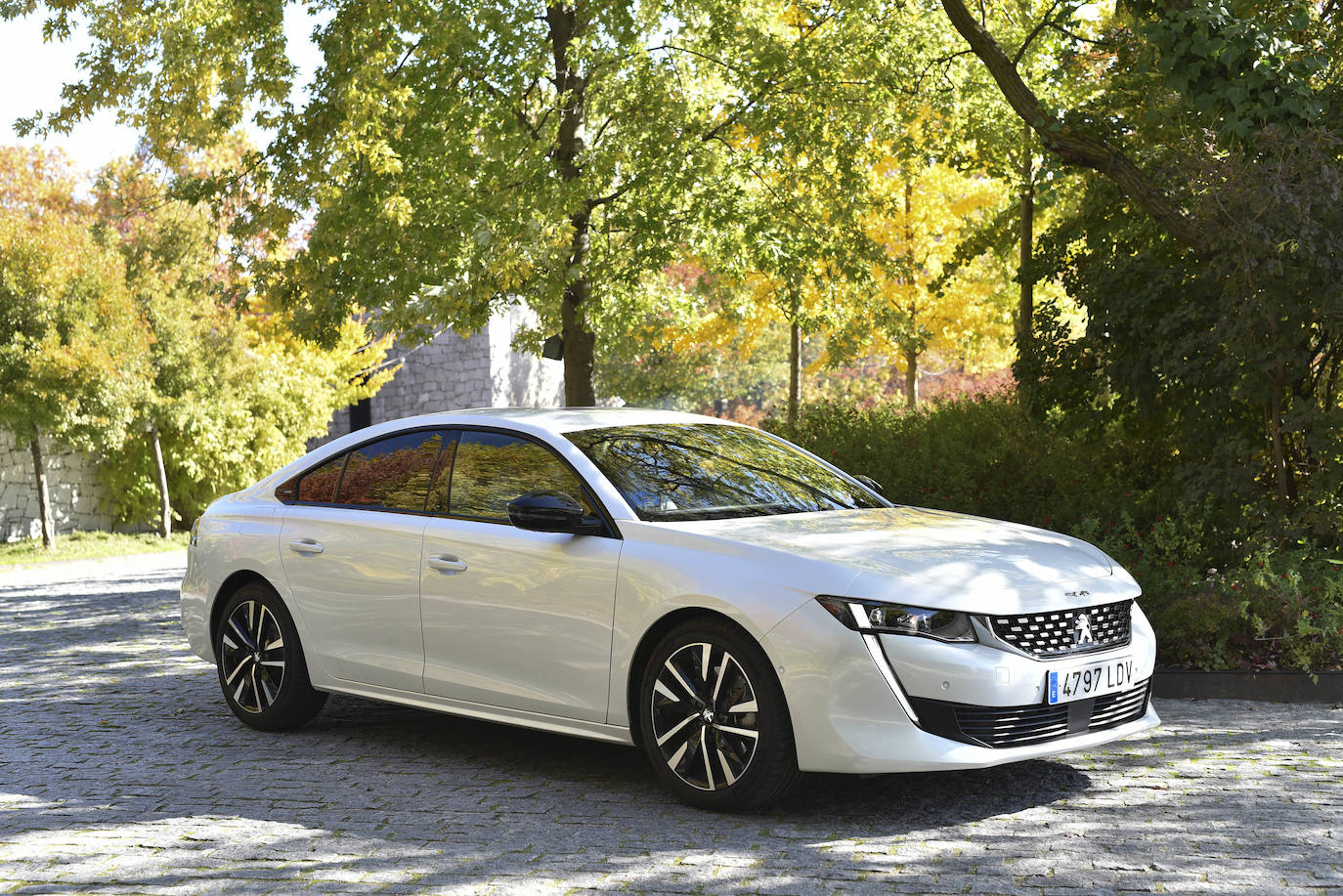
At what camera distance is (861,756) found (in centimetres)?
499

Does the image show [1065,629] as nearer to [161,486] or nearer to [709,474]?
[709,474]

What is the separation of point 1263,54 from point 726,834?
23.8 ft

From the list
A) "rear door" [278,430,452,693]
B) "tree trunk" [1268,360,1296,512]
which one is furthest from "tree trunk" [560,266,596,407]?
"rear door" [278,430,452,693]

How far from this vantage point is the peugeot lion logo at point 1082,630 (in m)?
5.38

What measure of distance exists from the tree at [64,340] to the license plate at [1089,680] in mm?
20223

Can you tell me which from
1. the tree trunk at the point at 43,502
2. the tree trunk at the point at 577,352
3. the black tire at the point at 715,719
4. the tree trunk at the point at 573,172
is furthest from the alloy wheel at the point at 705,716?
the tree trunk at the point at 43,502

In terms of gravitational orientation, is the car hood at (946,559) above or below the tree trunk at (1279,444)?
below

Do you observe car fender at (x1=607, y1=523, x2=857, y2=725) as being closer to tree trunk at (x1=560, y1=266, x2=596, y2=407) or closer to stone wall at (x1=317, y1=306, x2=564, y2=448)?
tree trunk at (x1=560, y1=266, x2=596, y2=407)

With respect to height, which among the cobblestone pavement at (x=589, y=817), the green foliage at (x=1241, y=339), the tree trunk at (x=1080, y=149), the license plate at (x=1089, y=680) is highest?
the tree trunk at (x=1080, y=149)

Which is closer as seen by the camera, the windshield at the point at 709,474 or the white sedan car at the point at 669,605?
the white sedan car at the point at 669,605

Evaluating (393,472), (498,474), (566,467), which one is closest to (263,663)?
(393,472)

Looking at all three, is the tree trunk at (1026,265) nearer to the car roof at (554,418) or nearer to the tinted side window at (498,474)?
the car roof at (554,418)

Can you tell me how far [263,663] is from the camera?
7.25 meters

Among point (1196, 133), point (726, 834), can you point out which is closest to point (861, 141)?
point (1196, 133)
